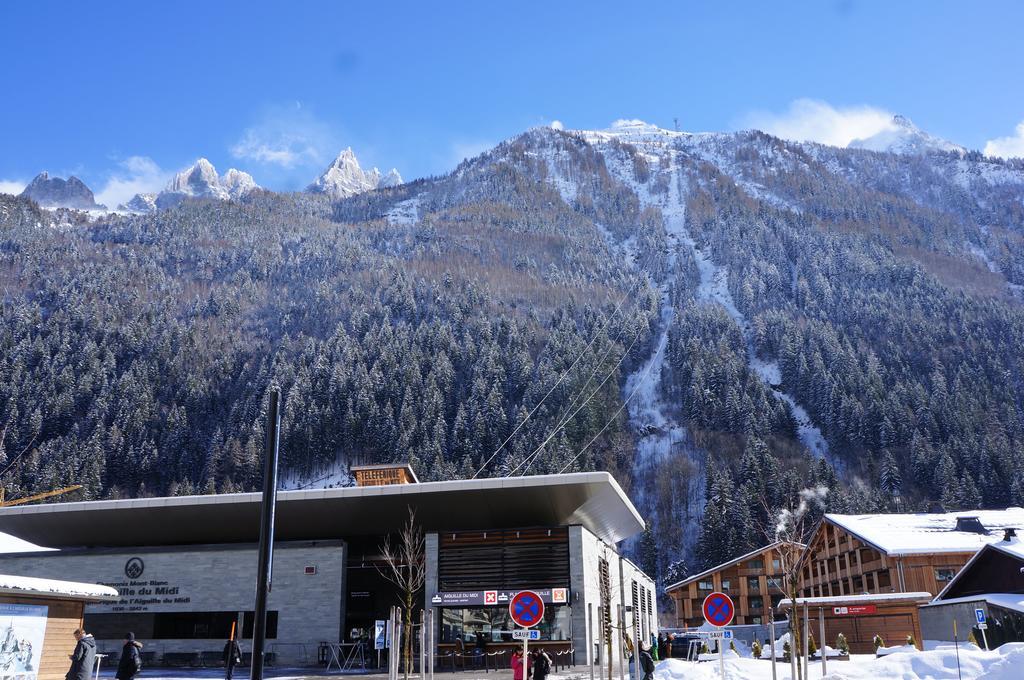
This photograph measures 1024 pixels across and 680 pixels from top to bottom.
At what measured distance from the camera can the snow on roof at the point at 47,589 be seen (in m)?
17.4

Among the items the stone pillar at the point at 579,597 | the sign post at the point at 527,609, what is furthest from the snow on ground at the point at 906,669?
the sign post at the point at 527,609

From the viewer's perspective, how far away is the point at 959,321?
15062cm

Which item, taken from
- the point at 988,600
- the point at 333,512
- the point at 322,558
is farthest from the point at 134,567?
the point at 988,600

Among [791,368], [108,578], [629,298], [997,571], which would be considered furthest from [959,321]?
[108,578]

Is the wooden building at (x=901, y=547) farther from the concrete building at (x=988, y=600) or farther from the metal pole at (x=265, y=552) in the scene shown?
the metal pole at (x=265, y=552)

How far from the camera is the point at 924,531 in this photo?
5566 centimetres

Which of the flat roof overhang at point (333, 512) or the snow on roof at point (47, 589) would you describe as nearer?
the snow on roof at point (47, 589)

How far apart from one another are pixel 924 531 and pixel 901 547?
16.2ft

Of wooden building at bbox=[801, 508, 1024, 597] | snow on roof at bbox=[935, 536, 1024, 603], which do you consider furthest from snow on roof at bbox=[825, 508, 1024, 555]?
snow on roof at bbox=[935, 536, 1024, 603]

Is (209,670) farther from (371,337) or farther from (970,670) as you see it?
(371,337)

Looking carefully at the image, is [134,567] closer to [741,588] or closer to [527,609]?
[527,609]

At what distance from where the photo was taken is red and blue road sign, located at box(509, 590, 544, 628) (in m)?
15.4

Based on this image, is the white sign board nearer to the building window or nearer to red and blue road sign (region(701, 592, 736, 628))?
red and blue road sign (region(701, 592, 736, 628))

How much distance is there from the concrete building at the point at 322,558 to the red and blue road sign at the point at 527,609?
18.2m
